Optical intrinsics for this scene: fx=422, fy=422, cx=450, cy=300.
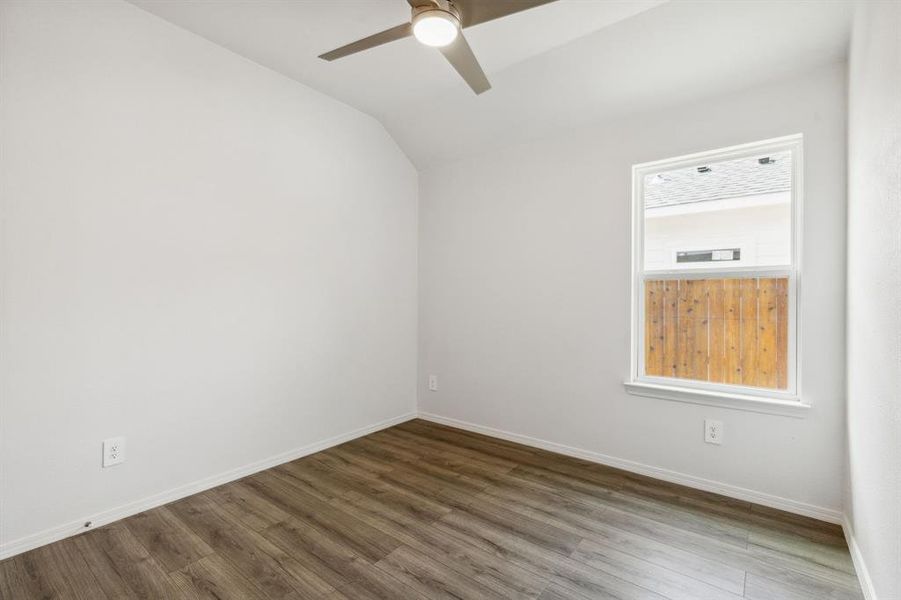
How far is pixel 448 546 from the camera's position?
→ 6.47ft

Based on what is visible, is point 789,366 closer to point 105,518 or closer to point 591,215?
point 591,215

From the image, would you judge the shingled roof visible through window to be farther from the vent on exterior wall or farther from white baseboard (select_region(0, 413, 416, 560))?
white baseboard (select_region(0, 413, 416, 560))

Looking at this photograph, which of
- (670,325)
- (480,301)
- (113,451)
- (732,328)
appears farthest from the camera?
(480,301)

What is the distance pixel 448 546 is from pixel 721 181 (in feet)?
8.48

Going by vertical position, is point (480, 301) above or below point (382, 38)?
below

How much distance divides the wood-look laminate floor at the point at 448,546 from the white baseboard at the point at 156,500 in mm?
48

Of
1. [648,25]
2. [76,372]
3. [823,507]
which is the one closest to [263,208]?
[76,372]

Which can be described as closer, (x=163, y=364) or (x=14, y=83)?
(x=14, y=83)

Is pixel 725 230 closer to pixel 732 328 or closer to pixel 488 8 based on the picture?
pixel 732 328

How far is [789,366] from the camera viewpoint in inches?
92.7

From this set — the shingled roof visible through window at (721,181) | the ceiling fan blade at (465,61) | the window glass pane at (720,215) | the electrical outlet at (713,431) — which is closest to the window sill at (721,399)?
the electrical outlet at (713,431)

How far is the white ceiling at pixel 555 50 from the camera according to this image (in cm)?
214

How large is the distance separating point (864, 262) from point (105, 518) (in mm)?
3685

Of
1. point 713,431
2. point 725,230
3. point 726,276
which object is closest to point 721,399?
point 713,431
